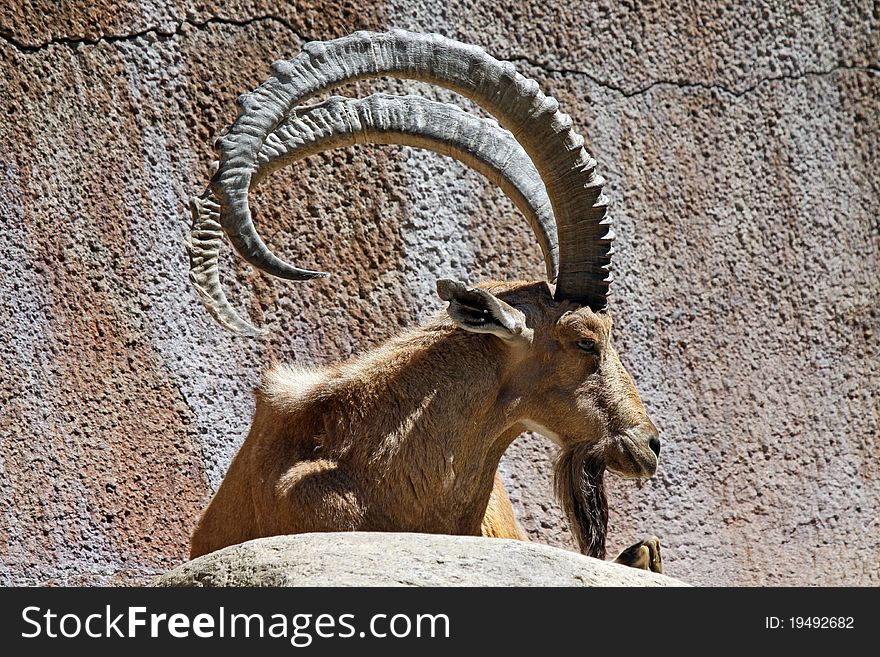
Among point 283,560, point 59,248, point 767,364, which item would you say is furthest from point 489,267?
point 283,560

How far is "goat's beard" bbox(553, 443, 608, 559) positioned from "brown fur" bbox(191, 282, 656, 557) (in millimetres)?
21

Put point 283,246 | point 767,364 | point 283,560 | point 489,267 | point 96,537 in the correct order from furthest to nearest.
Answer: point 767,364, point 489,267, point 283,246, point 96,537, point 283,560

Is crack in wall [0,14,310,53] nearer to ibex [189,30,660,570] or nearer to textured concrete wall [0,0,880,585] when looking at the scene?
textured concrete wall [0,0,880,585]

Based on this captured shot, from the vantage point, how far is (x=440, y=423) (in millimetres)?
3811

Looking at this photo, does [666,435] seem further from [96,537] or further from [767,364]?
[96,537]

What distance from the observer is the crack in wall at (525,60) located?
482 centimetres

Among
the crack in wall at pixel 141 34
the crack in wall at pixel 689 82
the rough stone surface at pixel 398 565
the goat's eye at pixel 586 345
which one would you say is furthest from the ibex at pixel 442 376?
the crack in wall at pixel 689 82

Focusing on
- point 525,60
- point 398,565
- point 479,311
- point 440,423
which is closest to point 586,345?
point 479,311

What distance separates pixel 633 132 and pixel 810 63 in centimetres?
103

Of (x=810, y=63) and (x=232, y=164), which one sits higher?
(x=810, y=63)

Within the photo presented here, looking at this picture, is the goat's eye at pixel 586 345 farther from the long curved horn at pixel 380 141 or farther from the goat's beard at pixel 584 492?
the long curved horn at pixel 380 141

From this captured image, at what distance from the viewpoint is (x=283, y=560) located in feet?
9.71

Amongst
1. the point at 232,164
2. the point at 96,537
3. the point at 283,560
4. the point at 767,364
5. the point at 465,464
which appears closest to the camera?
the point at 283,560

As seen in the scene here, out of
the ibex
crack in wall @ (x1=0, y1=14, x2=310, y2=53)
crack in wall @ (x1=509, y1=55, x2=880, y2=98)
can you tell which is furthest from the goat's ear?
crack in wall @ (x1=509, y1=55, x2=880, y2=98)
